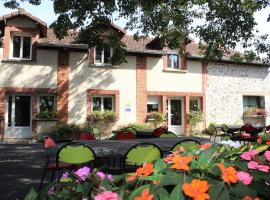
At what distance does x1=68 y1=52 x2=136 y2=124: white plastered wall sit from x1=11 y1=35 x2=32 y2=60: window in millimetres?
2093

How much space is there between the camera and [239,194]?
4.22ft

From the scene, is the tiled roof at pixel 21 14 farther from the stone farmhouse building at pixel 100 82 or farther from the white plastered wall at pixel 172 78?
the white plastered wall at pixel 172 78

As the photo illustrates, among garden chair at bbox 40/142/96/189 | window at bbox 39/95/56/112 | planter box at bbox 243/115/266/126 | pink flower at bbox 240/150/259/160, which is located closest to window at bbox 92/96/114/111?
window at bbox 39/95/56/112

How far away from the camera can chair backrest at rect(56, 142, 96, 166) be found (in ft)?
17.0

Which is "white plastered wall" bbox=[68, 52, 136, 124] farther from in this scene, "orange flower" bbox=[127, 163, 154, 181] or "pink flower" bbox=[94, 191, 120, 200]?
"pink flower" bbox=[94, 191, 120, 200]

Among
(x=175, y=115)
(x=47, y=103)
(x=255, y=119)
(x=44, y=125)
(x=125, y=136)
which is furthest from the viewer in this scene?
(x=255, y=119)

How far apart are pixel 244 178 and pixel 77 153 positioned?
4.05 metres

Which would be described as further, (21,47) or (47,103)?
(47,103)

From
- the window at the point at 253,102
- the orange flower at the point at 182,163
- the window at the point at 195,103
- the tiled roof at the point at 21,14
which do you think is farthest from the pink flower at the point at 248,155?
the window at the point at 253,102

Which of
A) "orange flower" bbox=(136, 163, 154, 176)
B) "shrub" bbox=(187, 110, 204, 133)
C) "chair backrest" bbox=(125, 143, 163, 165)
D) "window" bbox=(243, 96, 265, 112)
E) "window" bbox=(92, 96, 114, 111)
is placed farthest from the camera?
"window" bbox=(243, 96, 265, 112)

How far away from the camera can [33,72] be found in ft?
59.0

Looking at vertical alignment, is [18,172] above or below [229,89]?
below

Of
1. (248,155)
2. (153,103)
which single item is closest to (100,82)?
(153,103)

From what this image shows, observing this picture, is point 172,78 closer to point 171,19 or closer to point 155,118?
point 155,118
